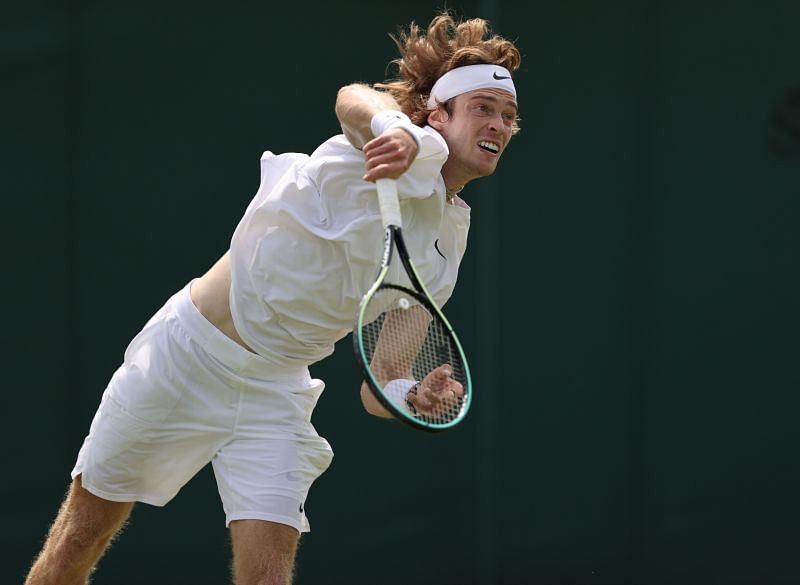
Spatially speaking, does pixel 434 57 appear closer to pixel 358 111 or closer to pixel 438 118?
pixel 438 118

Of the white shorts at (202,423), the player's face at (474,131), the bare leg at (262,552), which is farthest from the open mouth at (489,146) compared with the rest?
the bare leg at (262,552)

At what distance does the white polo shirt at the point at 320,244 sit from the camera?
2963mm

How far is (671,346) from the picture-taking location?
4.65 m

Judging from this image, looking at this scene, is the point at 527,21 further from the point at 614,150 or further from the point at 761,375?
the point at 761,375

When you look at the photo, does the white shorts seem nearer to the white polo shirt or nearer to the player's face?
the white polo shirt

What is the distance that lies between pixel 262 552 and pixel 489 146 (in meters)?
1.08

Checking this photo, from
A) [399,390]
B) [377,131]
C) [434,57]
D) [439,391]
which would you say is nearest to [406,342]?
[399,390]

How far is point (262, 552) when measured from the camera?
297 cm

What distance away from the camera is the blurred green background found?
4277 mm

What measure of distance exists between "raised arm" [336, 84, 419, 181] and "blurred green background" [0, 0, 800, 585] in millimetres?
1468

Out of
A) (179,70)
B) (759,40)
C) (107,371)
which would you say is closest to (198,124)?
(179,70)

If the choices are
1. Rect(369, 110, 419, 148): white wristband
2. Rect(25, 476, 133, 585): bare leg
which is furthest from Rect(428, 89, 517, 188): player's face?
Rect(25, 476, 133, 585): bare leg

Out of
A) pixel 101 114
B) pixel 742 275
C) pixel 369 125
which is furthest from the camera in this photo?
pixel 742 275

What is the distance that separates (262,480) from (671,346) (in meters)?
2.04
